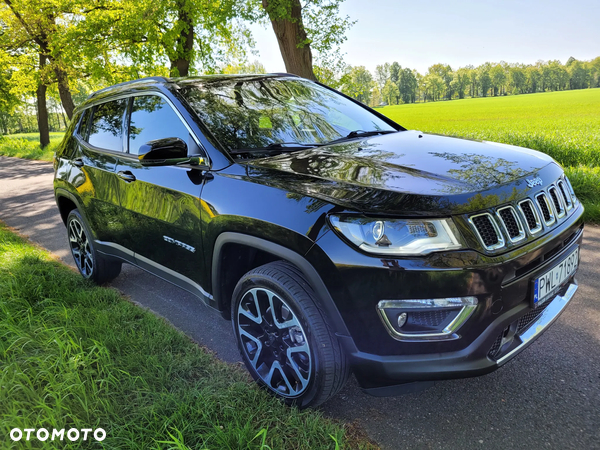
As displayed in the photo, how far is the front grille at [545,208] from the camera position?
228 cm

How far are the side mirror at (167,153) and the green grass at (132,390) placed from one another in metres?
1.22

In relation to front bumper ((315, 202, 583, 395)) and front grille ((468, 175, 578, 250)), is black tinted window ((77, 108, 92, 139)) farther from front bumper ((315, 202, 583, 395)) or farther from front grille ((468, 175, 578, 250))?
front grille ((468, 175, 578, 250))

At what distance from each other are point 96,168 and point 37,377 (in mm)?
1873

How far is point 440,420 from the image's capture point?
7.70 feet

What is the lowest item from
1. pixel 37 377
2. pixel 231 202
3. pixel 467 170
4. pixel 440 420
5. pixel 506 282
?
pixel 440 420

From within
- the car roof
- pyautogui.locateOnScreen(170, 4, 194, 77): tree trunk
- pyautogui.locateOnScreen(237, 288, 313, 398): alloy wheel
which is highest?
pyautogui.locateOnScreen(170, 4, 194, 77): tree trunk

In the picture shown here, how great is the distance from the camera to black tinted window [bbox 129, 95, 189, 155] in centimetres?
301

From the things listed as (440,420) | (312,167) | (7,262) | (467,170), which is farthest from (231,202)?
(7,262)

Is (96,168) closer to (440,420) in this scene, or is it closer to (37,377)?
(37,377)

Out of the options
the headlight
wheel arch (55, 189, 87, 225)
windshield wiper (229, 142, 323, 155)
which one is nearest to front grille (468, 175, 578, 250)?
the headlight

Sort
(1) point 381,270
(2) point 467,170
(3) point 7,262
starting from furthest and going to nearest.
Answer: (3) point 7,262 → (2) point 467,170 → (1) point 381,270

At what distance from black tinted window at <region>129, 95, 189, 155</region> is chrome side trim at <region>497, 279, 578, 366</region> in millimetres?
2178

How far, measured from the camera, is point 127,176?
3.39 meters

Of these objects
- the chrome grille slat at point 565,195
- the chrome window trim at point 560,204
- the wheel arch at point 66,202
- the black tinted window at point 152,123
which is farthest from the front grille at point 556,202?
the wheel arch at point 66,202
